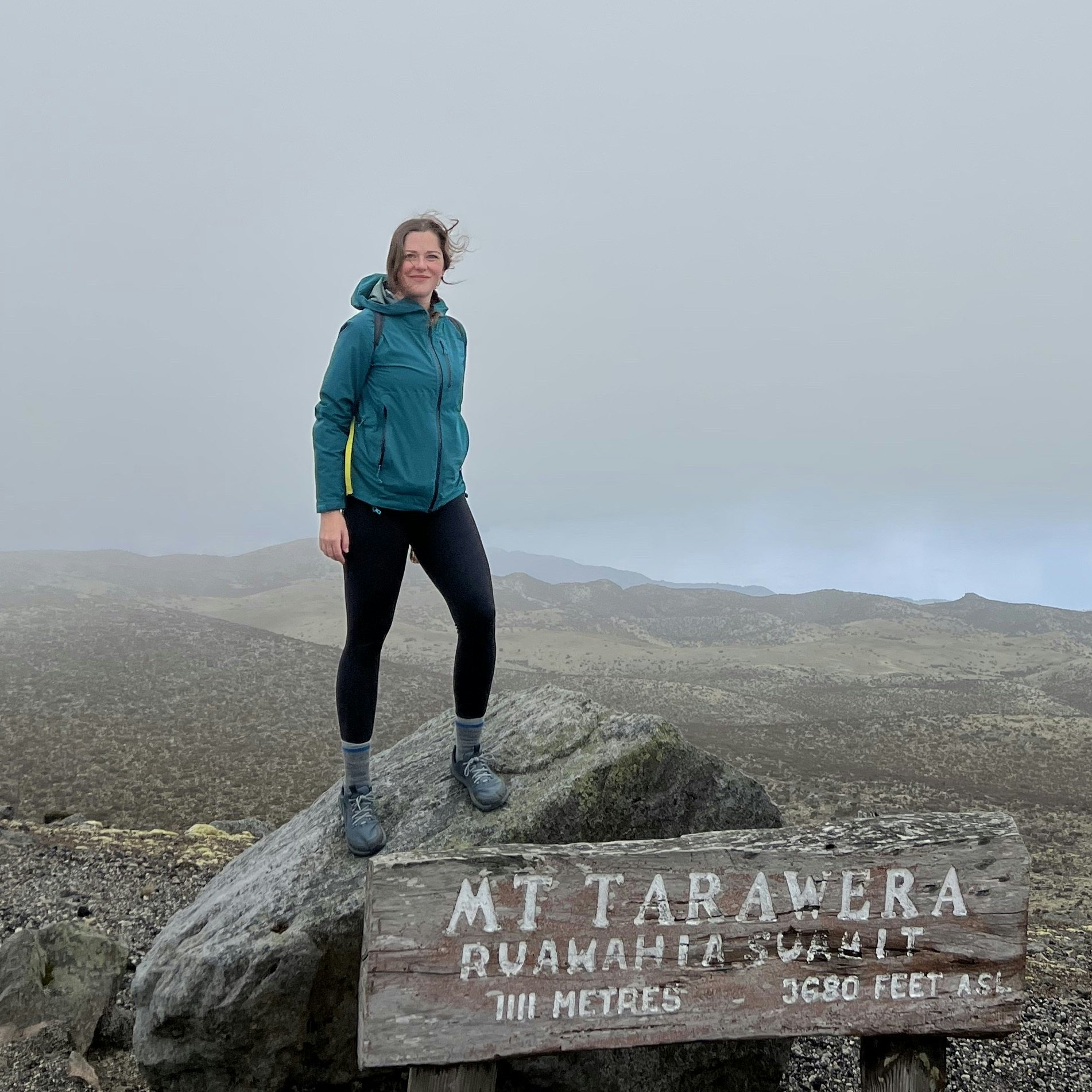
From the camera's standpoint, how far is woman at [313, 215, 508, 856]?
3.74 meters

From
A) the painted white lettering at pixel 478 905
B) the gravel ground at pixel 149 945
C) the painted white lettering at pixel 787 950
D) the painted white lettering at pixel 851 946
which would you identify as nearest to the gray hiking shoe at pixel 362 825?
the painted white lettering at pixel 478 905

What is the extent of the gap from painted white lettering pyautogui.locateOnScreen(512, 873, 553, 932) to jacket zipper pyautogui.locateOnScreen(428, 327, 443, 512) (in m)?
1.79

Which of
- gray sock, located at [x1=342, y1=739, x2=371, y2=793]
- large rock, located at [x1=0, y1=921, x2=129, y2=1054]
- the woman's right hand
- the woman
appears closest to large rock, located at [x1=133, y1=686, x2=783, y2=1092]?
gray sock, located at [x1=342, y1=739, x2=371, y2=793]

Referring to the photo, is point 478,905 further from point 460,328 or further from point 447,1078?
point 460,328

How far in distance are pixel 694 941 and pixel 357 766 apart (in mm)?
2049

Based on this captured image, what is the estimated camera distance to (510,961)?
295 cm

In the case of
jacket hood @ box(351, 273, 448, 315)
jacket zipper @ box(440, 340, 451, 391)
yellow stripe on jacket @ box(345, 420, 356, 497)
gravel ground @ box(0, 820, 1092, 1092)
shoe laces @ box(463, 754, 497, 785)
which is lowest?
gravel ground @ box(0, 820, 1092, 1092)

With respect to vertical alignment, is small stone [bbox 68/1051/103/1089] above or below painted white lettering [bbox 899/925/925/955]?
below

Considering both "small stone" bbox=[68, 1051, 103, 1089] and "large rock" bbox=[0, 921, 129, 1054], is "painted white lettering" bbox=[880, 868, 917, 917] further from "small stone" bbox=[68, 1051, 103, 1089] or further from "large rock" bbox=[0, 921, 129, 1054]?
"large rock" bbox=[0, 921, 129, 1054]

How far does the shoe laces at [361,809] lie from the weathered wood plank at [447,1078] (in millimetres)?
1439

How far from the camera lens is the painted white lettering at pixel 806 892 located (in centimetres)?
306

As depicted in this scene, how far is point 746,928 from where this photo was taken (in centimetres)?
304

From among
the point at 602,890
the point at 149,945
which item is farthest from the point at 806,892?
the point at 149,945

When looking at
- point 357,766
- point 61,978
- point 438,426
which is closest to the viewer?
point 438,426
